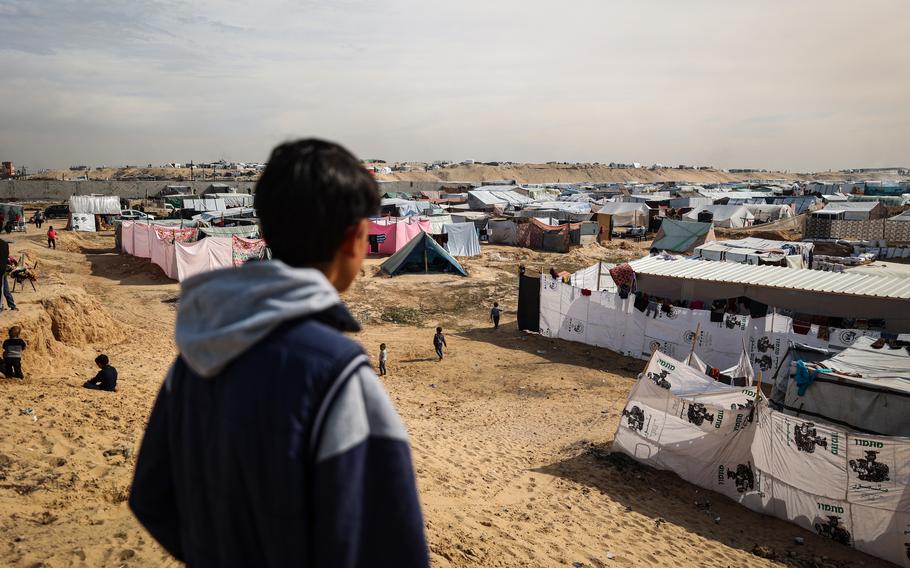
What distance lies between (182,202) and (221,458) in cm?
4486

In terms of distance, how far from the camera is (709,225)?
92.2 ft

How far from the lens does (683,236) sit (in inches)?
1133

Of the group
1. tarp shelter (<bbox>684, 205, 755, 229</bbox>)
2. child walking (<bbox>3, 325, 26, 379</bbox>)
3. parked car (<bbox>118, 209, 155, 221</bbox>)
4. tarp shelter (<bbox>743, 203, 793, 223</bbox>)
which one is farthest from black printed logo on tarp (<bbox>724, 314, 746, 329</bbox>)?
tarp shelter (<bbox>743, 203, 793, 223</bbox>)

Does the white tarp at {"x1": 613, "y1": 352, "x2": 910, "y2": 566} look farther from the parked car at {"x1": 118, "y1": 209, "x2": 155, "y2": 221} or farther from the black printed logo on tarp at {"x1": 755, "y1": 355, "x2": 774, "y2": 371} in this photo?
the parked car at {"x1": 118, "y1": 209, "x2": 155, "y2": 221}

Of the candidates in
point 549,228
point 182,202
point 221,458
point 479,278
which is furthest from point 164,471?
point 182,202

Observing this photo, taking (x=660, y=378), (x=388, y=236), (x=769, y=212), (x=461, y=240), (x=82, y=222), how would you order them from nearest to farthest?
(x=660, y=378) < (x=388, y=236) < (x=461, y=240) < (x=82, y=222) < (x=769, y=212)

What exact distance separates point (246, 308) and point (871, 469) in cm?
762

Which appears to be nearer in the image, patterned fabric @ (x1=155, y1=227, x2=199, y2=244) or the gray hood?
the gray hood

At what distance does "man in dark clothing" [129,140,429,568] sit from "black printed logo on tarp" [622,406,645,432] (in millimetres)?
7971

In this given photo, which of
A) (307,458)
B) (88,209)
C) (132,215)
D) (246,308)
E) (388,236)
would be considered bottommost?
(388,236)

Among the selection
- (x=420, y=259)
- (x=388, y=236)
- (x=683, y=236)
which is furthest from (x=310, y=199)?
(x=683, y=236)

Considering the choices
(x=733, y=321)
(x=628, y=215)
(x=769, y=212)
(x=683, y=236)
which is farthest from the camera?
(x=769, y=212)

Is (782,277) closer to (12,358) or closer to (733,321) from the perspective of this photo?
(733,321)

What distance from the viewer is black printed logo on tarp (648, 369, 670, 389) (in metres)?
8.26
